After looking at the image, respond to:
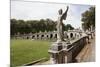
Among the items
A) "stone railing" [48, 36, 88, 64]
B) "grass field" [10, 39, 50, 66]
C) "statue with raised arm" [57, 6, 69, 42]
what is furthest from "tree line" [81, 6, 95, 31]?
"grass field" [10, 39, 50, 66]

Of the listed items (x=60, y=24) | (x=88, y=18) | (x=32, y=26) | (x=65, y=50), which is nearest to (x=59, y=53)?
(x=65, y=50)

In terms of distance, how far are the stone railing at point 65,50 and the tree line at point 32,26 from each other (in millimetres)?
204

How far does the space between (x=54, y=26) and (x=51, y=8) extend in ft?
0.73

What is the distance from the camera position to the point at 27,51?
2.26 metres

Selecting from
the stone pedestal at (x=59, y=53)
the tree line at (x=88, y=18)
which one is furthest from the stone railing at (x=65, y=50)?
the tree line at (x=88, y=18)

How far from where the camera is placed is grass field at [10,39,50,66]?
2.20 meters

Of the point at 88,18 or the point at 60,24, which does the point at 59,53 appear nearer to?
the point at 60,24

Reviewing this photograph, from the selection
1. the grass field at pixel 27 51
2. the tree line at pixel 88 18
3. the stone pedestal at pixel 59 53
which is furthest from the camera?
the tree line at pixel 88 18

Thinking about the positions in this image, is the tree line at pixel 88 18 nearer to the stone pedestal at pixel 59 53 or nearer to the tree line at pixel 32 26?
the tree line at pixel 32 26

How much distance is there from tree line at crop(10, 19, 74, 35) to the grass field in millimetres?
124

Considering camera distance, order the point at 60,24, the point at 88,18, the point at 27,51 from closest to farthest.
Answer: the point at 27,51, the point at 60,24, the point at 88,18

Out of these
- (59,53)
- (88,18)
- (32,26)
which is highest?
(88,18)

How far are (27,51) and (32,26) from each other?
0.30 metres

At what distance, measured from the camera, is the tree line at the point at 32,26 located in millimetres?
2203
